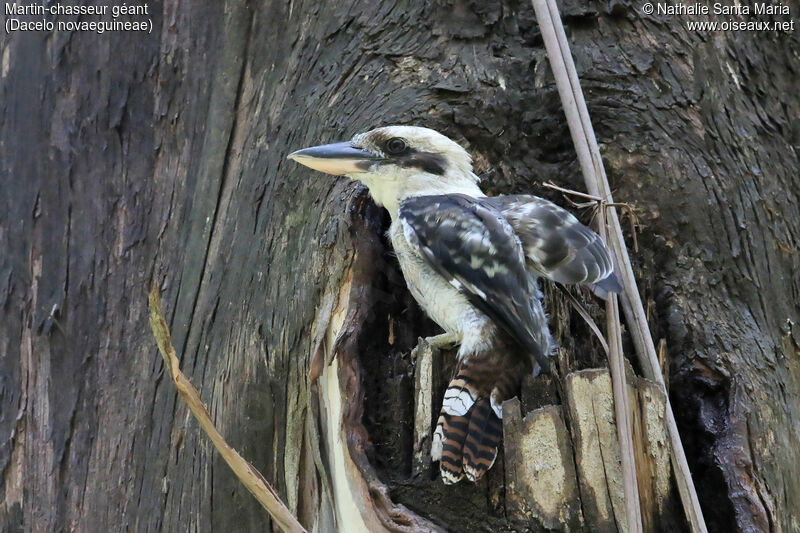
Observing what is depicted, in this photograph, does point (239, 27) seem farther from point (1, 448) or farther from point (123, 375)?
point (1, 448)

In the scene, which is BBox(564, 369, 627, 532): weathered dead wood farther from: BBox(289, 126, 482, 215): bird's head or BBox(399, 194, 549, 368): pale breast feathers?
BBox(289, 126, 482, 215): bird's head

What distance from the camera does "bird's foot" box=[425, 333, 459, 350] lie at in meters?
2.48

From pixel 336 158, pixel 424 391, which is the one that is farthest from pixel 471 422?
pixel 336 158

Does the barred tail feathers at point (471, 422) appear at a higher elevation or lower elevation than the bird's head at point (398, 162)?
lower

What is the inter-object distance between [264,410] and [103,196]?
41.3 inches

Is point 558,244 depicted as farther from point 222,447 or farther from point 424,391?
point 222,447

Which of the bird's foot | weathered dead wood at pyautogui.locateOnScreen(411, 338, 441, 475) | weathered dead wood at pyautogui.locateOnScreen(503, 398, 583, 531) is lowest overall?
weathered dead wood at pyautogui.locateOnScreen(503, 398, 583, 531)

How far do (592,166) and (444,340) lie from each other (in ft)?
2.25

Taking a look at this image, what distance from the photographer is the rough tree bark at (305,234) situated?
2.42 meters

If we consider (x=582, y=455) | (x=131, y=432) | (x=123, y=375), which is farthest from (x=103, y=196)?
(x=582, y=455)

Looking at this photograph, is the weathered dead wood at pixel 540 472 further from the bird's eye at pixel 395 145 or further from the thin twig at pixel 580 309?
the bird's eye at pixel 395 145

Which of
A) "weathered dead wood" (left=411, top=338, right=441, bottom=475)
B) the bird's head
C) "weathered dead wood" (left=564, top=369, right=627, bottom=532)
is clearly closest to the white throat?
the bird's head

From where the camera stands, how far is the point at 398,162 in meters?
2.75

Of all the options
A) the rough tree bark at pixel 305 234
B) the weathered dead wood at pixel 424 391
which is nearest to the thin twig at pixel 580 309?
the rough tree bark at pixel 305 234
